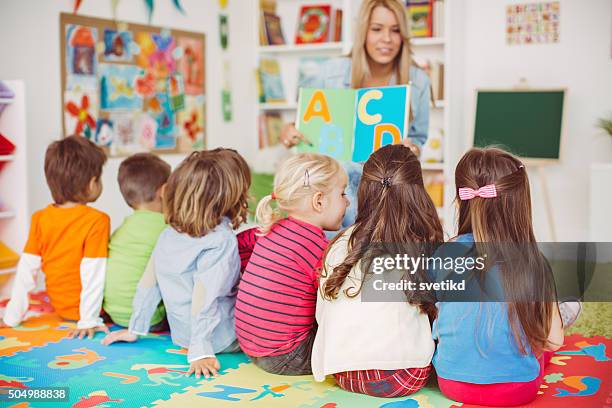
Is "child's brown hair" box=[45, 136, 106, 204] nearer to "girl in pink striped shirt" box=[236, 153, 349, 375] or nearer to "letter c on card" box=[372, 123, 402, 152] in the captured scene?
"girl in pink striped shirt" box=[236, 153, 349, 375]

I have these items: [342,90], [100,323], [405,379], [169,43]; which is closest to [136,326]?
[100,323]

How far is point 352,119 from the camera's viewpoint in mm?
2816

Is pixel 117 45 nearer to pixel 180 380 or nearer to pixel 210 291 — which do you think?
pixel 210 291

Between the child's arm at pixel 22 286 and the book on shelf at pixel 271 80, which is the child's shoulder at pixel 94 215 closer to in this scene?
the child's arm at pixel 22 286

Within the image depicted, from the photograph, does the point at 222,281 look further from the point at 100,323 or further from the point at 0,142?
the point at 0,142

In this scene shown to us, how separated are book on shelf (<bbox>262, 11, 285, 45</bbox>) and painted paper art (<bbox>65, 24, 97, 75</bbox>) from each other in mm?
1433

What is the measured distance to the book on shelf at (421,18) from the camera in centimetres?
445

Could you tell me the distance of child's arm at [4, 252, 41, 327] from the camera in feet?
8.55

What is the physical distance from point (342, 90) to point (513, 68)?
2156 millimetres

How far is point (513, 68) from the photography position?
461cm

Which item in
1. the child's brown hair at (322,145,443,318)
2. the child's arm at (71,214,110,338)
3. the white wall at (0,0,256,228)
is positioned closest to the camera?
the child's brown hair at (322,145,443,318)

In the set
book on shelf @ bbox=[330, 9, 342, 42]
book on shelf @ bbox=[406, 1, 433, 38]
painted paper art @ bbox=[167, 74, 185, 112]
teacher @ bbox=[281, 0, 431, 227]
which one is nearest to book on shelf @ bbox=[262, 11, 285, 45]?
book on shelf @ bbox=[330, 9, 342, 42]

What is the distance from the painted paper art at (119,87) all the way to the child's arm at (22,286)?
142 cm

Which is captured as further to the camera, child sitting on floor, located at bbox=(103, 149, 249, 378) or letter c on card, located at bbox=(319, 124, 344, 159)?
letter c on card, located at bbox=(319, 124, 344, 159)
